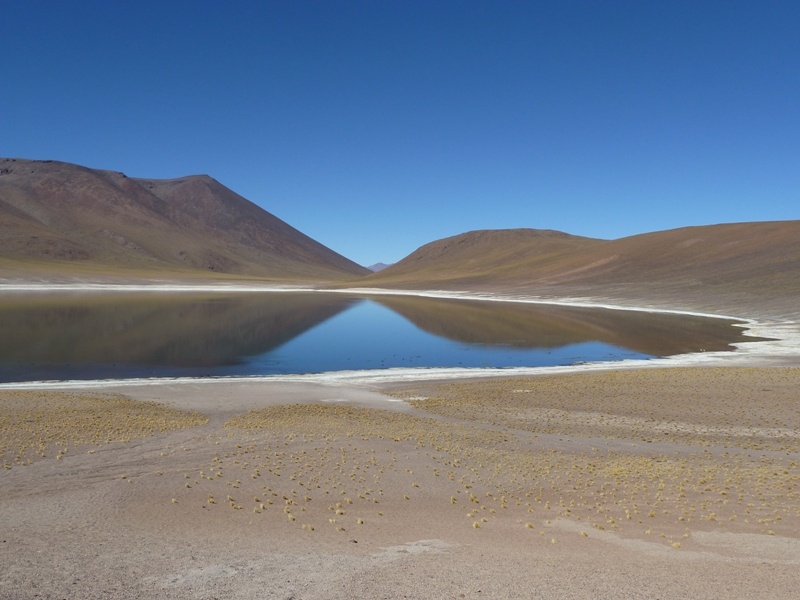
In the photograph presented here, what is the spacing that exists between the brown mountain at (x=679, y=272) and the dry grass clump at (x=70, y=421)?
198 feet

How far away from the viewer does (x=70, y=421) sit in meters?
17.5

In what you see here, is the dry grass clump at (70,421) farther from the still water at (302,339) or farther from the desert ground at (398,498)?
the still water at (302,339)

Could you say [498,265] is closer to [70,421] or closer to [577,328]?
[577,328]

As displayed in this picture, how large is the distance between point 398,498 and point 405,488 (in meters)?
0.62

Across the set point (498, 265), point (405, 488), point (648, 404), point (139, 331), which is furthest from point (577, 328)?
point (498, 265)

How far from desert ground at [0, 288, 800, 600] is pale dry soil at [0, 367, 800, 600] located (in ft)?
0.17

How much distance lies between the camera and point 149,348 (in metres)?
39.8

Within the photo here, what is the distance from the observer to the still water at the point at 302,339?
34.2 m

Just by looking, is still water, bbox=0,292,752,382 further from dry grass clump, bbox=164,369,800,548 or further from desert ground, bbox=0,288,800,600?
dry grass clump, bbox=164,369,800,548

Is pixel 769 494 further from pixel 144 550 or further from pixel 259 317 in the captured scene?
pixel 259 317

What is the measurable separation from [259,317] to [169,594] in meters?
58.4

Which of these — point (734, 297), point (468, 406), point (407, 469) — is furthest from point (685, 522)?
point (734, 297)

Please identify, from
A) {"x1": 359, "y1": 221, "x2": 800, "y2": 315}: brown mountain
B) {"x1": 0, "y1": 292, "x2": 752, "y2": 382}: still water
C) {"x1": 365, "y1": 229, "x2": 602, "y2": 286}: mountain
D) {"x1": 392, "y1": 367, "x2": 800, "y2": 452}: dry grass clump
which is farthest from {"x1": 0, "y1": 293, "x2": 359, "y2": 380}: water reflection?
{"x1": 365, "y1": 229, "x2": 602, "y2": 286}: mountain

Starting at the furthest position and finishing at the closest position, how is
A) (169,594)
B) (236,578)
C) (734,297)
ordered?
(734,297)
(236,578)
(169,594)
